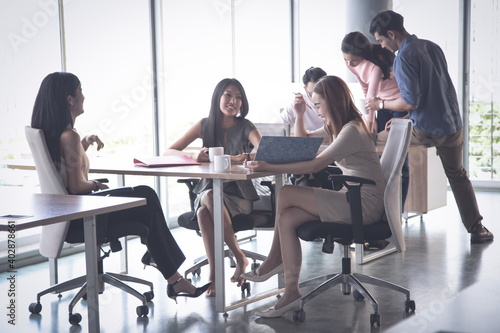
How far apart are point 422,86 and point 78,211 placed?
9.98ft

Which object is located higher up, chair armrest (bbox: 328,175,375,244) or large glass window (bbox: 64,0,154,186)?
large glass window (bbox: 64,0,154,186)

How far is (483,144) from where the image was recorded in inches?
295

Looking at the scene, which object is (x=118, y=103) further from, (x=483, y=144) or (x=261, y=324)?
(x=483, y=144)

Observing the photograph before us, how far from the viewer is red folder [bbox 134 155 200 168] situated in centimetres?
334

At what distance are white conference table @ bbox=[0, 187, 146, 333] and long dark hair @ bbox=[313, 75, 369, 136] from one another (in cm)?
122

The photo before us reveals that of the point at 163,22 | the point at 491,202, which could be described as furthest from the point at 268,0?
the point at 491,202

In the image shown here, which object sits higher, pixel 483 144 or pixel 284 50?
pixel 284 50

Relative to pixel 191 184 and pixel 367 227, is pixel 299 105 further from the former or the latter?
pixel 367 227

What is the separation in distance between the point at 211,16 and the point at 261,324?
3889 mm

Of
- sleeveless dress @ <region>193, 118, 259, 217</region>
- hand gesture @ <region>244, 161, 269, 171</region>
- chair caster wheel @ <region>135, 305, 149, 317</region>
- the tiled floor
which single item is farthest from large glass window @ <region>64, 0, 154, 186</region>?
hand gesture @ <region>244, 161, 269, 171</region>

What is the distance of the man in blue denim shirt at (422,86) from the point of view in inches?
172

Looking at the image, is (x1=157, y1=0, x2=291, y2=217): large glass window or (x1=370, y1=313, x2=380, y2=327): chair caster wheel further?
(x1=157, y1=0, x2=291, y2=217): large glass window

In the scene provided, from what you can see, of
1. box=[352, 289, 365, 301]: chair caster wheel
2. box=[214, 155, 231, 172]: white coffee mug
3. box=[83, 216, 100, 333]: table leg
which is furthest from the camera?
box=[352, 289, 365, 301]: chair caster wheel

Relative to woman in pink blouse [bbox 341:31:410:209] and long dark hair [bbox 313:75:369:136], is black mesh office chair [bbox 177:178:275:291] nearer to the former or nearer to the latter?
long dark hair [bbox 313:75:369:136]
